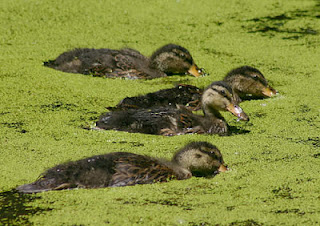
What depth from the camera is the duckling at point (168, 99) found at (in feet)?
24.4

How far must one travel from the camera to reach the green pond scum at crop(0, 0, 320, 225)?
15.8 ft

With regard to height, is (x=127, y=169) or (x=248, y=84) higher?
(x=127, y=169)

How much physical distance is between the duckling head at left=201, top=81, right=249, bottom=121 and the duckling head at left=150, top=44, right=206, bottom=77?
1856 mm

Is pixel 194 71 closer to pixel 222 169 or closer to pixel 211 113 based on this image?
pixel 211 113

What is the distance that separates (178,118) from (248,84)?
1654 millimetres

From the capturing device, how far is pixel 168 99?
25.2ft

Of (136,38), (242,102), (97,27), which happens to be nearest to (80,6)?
(97,27)

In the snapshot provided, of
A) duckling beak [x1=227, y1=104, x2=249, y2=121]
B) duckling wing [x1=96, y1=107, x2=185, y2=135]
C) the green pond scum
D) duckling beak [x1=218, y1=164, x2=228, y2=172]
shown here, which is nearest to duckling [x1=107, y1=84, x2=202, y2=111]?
the green pond scum

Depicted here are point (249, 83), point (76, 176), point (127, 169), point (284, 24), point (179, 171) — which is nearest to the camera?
point (76, 176)

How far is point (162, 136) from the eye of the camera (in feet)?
21.9

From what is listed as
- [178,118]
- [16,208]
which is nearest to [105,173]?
[16,208]

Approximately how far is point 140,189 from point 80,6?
6.83 metres

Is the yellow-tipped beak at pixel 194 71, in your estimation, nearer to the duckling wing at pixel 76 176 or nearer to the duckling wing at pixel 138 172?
the duckling wing at pixel 138 172

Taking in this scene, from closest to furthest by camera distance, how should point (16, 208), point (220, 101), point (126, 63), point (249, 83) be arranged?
point (16, 208) < point (220, 101) < point (249, 83) < point (126, 63)
